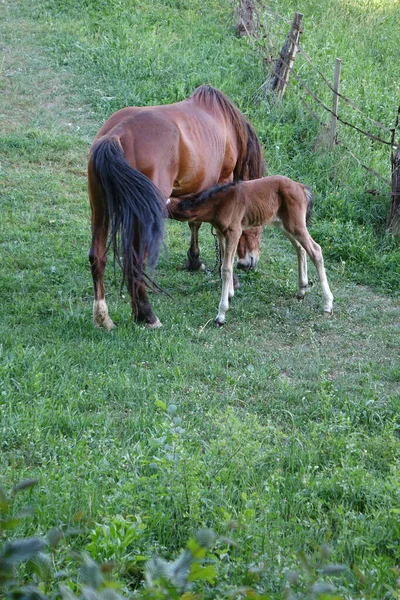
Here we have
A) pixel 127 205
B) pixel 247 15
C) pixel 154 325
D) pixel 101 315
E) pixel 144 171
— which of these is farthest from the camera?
pixel 247 15

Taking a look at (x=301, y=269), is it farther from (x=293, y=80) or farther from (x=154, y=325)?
(x=293, y=80)

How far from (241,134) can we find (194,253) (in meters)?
1.31

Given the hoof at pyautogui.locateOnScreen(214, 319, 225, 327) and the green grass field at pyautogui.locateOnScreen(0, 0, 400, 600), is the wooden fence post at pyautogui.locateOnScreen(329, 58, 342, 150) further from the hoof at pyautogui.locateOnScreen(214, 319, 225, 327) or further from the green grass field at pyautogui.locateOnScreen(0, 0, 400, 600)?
the hoof at pyautogui.locateOnScreen(214, 319, 225, 327)

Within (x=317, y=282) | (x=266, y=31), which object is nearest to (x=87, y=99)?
(x=266, y=31)

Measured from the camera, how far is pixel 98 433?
4469 mm

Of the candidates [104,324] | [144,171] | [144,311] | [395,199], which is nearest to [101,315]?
[104,324]

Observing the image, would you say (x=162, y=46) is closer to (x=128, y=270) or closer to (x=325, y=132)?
(x=325, y=132)

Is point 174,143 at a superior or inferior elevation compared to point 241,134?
superior

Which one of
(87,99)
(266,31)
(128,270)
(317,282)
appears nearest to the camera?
(128,270)

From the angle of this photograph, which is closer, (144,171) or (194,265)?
(144,171)

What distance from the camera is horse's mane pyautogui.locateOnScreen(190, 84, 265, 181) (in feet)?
25.5

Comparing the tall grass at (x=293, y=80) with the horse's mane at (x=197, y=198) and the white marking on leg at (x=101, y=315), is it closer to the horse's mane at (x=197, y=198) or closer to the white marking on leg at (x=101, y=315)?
the horse's mane at (x=197, y=198)

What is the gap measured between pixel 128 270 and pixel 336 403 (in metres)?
1.89

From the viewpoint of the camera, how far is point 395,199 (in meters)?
8.88
